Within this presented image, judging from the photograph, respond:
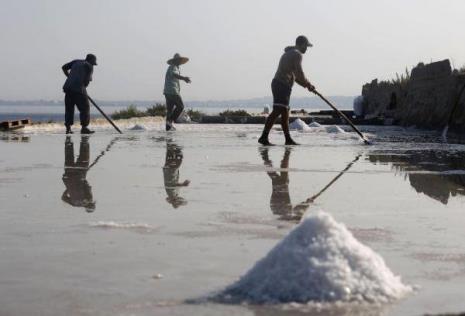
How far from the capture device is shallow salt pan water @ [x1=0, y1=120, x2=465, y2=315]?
3.33 meters

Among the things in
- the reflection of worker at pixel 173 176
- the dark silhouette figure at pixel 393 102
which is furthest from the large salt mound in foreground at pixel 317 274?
the dark silhouette figure at pixel 393 102

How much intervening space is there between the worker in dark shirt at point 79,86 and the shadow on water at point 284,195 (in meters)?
8.16

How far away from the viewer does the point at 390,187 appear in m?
7.27

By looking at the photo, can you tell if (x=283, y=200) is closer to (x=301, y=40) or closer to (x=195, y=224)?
(x=195, y=224)

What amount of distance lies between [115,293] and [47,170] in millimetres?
5443

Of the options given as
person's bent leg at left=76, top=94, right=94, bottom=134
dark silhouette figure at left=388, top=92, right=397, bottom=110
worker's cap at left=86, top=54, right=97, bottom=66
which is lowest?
person's bent leg at left=76, top=94, right=94, bottom=134

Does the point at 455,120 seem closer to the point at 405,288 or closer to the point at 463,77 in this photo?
the point at 463,77

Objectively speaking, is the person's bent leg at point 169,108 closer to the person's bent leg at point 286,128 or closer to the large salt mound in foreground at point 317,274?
the person's bent leg at point 286,128

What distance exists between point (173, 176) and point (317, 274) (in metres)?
4.90

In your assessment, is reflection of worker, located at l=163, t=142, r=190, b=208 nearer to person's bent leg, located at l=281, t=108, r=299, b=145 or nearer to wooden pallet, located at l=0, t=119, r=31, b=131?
person's bent leg, located at l=281, t=108, r=299, b=145

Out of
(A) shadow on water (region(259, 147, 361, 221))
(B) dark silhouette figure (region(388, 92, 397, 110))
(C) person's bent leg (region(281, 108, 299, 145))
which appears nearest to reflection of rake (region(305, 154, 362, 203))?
(A) shadow on water (region(259, 147, 361, 221))

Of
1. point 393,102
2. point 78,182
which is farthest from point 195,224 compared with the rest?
point 393,102

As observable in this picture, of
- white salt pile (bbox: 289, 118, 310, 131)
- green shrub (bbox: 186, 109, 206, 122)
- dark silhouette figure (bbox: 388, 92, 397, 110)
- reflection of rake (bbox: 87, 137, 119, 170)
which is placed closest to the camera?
reflection of rake (bbox: 87, 137, 119, 170)

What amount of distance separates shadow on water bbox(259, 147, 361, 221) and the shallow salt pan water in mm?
14
